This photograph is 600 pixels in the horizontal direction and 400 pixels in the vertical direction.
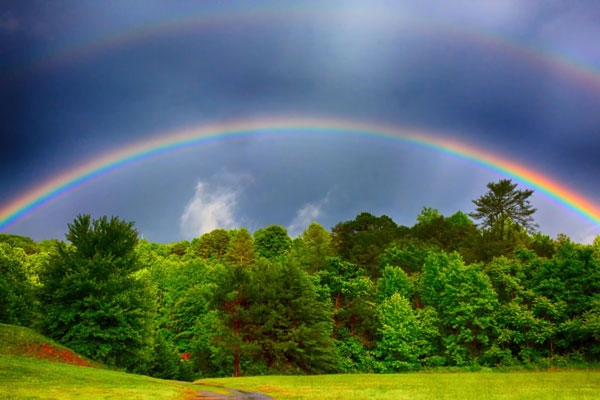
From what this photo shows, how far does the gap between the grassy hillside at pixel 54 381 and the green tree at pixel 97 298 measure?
17.7 ft

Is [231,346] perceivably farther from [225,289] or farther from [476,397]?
[476,397]

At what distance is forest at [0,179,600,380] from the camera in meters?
48.4

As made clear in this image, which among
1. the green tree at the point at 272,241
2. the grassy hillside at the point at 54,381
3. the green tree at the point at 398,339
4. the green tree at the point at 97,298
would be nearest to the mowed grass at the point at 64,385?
the grassy hillside at the point at 54,381

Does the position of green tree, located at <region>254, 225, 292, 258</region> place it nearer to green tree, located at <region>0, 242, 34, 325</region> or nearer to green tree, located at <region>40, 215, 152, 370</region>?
green tree, located at <region>0, 242, 34, 325</region>

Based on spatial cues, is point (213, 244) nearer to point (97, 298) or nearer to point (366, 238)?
point (366, 238)

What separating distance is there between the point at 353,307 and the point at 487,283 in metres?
19.2

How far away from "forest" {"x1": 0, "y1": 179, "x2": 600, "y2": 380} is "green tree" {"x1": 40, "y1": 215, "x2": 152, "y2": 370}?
0.39 ft

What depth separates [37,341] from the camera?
135 ft

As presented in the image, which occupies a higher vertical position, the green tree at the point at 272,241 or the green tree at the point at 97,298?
the green tree at the point at 272,241

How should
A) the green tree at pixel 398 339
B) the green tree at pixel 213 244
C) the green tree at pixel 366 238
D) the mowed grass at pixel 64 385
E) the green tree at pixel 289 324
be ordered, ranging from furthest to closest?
the green tree at pixel 213 244, the green tree at pixel 366 238, the green tree at pixel 398 339, the green tree at pixel 289 324, the mowed grass at pixel 64 385

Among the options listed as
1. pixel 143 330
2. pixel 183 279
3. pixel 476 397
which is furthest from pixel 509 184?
pixel 476 397

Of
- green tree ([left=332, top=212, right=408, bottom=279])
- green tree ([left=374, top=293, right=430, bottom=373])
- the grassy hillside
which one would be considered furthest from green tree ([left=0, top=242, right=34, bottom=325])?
green tree ([left=332, top=212, right=408, bottom=279])

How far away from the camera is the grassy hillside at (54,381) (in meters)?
21.8

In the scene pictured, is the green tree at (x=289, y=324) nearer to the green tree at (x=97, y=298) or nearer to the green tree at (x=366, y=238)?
the green tree at (x=97, y=298)
